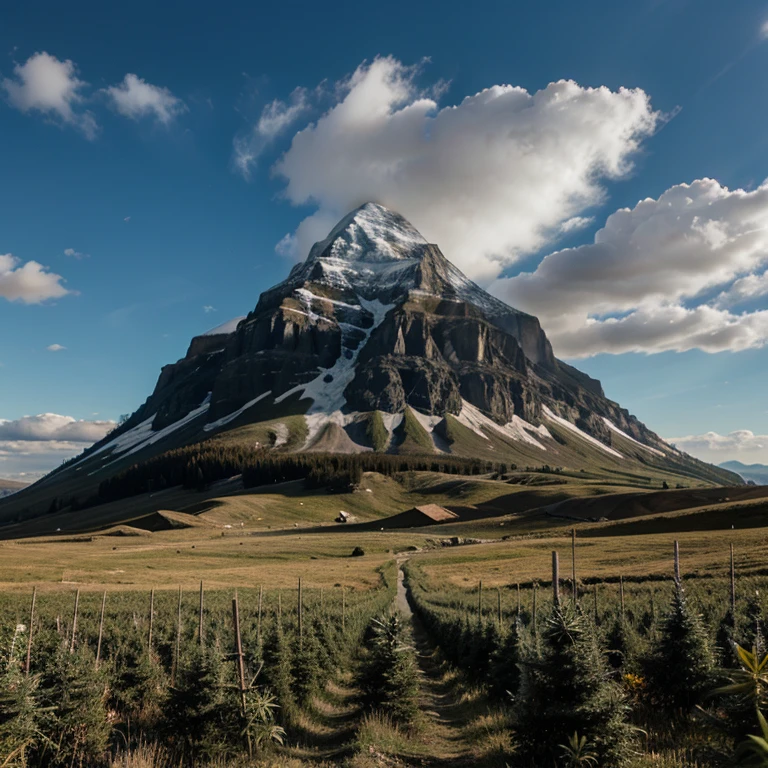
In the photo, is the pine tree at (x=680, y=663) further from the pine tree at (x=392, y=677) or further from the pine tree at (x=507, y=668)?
the pine tree at (x=392, y=677)

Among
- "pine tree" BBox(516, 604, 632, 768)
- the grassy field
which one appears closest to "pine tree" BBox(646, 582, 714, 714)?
the grassy field

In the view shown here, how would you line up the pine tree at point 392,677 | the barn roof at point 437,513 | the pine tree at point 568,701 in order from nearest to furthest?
the pine tree at point 568,701 → the pine tree at point 392,677 → the barn roof at point 437,513

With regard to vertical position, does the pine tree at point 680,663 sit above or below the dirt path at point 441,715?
above

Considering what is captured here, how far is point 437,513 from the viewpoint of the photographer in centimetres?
14288

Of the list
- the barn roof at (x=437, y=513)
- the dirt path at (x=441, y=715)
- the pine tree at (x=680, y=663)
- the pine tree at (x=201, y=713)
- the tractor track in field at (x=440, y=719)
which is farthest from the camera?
the barn roof at (x=437, y=513)

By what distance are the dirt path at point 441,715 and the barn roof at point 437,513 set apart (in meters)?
108

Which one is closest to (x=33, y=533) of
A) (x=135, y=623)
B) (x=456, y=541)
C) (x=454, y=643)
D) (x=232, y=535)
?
(x=232, y=535)

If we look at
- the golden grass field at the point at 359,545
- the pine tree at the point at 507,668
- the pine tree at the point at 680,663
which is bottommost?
the golden grass field at the point at 359,545

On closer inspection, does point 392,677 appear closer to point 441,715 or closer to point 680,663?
point 441,715

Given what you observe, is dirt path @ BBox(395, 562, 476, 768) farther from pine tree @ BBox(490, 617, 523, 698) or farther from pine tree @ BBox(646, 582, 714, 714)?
pine tree @ BBox(646, 582, 714, 714)

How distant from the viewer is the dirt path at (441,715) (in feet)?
50.2

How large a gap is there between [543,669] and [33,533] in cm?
18258

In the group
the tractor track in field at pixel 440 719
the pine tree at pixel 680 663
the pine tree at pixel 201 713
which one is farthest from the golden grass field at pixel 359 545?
the pine tree at pixel 201 713

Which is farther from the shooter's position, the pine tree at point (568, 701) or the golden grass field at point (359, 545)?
the golden grass field at point (359, 545)
